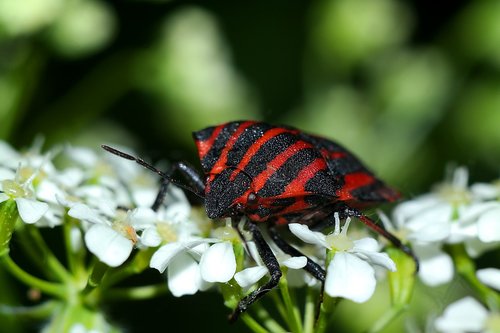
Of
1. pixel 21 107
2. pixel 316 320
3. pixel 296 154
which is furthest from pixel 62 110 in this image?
pixel 316 320

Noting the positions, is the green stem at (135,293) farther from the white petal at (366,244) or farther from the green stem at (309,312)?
the white petal at (366,244)

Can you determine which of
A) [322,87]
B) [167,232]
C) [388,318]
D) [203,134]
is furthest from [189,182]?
[322,87]

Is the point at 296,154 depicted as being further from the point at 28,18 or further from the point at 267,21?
the point at 267,21

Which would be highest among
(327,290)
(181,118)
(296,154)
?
(296,154)

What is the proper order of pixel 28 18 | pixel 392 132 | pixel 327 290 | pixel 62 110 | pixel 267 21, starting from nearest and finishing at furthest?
pixel 327 290 < pixel 28 18 < pixel 62 110 < pixel 392 132 < pixel 267 21

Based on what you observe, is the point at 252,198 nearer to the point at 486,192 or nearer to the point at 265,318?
the point at 265,318

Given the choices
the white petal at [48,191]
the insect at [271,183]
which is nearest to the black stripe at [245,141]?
the insect at [271,183]
